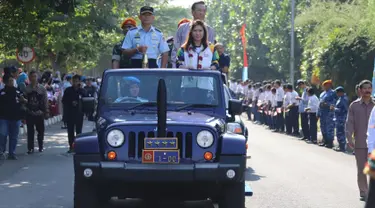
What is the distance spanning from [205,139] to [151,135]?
594 mm

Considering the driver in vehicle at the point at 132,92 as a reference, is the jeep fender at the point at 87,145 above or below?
below

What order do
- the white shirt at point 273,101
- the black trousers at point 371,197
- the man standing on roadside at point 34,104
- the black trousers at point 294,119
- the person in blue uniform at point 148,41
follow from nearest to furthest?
the black trousers at point 371,197, the person in blue uniform at point 148,41, the man standing on roadside at point 34,104, the black trousers at point 294,119, the white shirt at point 273,101

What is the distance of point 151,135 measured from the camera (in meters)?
9.69

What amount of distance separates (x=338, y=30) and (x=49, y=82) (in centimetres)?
1129

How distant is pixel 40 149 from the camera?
20969 mm

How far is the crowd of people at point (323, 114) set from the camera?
13.4 m

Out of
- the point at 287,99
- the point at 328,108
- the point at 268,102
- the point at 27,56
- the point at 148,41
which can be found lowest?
the point at 268,102

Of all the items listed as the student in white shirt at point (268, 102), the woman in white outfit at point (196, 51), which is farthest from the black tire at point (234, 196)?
the student in white shirt at point (268, 102)

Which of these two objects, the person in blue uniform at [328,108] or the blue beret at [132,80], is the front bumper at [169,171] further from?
the person in blue uniform at [328,108]

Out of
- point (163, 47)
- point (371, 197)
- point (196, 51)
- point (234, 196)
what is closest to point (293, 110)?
point (163, 47)

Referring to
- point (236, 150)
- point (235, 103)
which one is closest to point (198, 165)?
point (236, 150)

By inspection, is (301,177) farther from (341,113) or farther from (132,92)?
(341,113)

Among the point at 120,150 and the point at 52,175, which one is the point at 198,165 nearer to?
the point at 120,150

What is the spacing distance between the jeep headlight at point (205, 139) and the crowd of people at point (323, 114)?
6.72 feet
